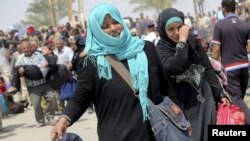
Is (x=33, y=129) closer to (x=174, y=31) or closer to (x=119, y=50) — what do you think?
(x=174, y=31)

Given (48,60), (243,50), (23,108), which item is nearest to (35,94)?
(48,60)

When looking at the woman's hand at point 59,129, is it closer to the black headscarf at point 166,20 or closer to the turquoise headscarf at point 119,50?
the turquoise headscarf at point 119,50

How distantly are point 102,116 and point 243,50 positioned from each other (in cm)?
369

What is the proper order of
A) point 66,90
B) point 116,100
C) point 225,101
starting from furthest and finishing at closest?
point 66,90
point 225,101
point 116,100

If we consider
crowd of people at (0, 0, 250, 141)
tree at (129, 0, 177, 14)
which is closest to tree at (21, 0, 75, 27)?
tree at (129, 0, 177, 14)

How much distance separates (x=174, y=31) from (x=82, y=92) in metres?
1.25

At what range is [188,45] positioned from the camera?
4117 mm

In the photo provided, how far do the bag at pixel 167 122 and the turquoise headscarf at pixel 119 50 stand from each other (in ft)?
0.23

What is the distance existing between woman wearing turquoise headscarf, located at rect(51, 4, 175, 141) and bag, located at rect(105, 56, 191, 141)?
3 cm

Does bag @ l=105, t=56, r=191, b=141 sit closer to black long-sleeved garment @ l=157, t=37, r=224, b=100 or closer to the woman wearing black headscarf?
black long-sleeved garment @ l=157, t=37, r=224, b=100

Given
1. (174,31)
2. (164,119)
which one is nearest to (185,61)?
(174,31)

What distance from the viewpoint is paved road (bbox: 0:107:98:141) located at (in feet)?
29.2

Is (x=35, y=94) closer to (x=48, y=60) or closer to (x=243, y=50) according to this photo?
(x=48, y=60)

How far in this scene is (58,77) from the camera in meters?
10.6
